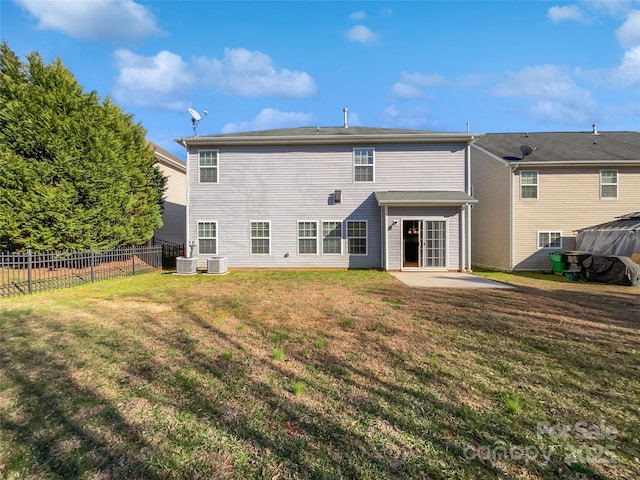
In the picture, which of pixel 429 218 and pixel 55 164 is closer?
pixel 55 164

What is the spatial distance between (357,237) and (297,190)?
3492mm

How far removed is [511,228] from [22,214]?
19.4 m

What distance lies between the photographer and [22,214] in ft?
33.1

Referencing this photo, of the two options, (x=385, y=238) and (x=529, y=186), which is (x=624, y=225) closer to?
(x=529, y=186)

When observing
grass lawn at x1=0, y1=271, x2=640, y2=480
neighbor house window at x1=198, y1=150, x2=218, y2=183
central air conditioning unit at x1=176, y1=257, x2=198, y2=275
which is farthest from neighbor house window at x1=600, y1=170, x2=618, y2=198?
central air conditioning unit at x1=176, y1=257, x2=198, y2=275

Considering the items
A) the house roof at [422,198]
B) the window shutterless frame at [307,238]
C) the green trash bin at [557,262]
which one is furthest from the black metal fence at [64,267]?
the green trash bin at [557,262]

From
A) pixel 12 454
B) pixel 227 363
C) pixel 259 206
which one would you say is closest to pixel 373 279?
pixel 259 206

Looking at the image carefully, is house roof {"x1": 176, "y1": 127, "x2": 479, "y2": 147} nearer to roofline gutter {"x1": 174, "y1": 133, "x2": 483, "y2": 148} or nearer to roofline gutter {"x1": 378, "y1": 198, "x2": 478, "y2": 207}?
roofline gutter {"x1": 174, "y1": 133, "x2": 483, "y2": 148}

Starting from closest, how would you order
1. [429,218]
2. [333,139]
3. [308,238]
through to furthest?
[429,218] → [333,139] → [308,238]

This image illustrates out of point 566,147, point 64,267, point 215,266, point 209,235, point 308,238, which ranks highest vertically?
point 566,147

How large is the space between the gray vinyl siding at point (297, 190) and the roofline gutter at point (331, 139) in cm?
27

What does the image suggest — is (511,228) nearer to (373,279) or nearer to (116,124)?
(373,279)

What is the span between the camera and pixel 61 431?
2.36 metres

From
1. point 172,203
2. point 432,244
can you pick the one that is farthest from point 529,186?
point 172,203
